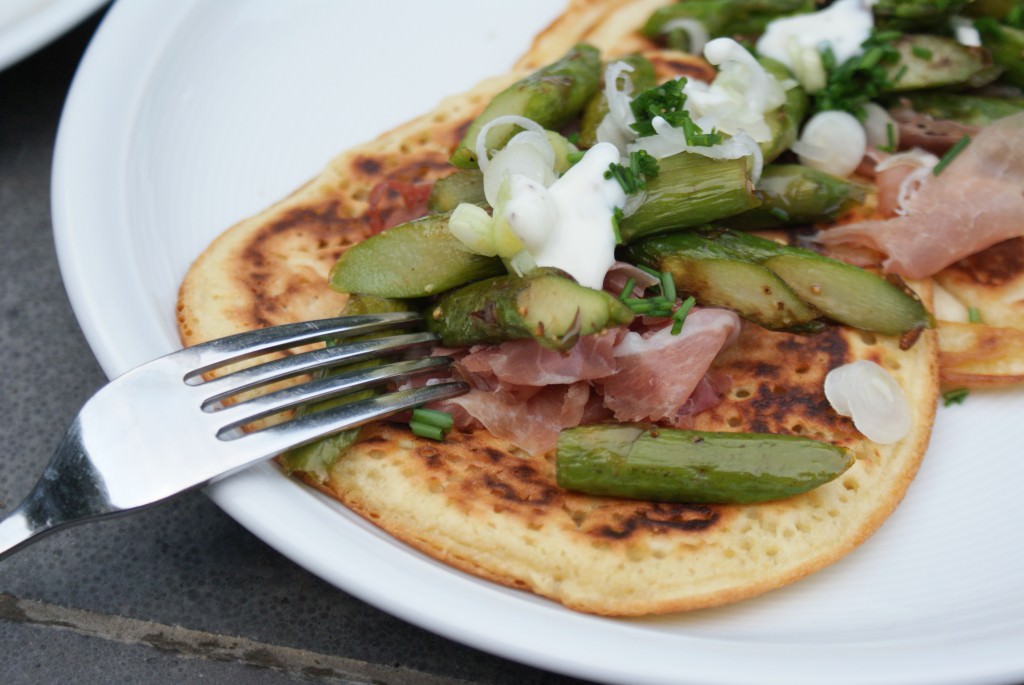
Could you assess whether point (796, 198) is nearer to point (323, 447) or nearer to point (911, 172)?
point (911, 172)

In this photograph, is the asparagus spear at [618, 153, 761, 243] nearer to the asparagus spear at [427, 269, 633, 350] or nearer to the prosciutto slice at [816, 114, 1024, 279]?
the asparagus spear at [427, 269, 633, 350]

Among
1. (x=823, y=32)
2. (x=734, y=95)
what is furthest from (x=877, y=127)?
(x=734, y=95)

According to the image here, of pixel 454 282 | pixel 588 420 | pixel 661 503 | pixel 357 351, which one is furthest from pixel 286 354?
pixel 661 503

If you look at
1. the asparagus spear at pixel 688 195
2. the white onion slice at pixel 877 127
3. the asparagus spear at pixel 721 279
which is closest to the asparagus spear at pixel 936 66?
the white onion slice at pixel 877 127

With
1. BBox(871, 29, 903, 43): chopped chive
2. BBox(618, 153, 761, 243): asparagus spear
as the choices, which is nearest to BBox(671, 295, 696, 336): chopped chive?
BBox(618, 153, 761, 243): asparagus spear

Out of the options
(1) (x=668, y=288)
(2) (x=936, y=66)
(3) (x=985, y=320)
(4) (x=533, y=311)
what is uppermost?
(4) (x=533, y=311)
